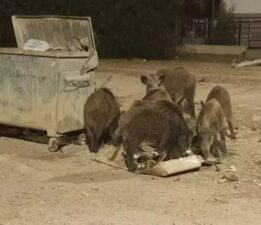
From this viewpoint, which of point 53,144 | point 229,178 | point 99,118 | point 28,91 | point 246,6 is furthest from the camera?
point 246,6

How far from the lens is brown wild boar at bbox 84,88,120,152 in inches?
368

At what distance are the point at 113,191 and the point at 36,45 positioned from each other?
3.38m

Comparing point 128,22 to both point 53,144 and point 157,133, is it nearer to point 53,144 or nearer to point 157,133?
point 53,144

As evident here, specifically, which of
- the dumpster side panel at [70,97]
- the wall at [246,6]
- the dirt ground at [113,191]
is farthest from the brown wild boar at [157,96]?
the wall at [246,6]

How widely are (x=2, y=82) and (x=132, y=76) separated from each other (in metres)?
9.84

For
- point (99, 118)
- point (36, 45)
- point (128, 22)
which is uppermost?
point (36, 45)

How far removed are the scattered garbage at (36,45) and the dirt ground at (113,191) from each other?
1386 millimetres

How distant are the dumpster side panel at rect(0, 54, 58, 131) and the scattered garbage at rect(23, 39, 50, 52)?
24 cm

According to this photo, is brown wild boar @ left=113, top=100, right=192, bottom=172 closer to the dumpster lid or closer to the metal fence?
the dumpster lid

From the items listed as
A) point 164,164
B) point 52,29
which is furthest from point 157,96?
point 52,29

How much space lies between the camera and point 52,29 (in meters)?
10.5

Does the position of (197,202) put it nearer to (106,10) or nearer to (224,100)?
(224,100)

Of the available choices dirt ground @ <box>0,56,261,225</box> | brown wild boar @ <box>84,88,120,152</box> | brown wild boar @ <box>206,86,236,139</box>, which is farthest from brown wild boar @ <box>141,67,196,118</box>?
brown wild boar @ <box>84,88,120,152</box>

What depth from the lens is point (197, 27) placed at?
3241 cm
